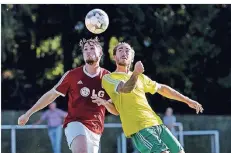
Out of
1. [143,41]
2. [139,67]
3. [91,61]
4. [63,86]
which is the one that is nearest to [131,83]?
[139,67]

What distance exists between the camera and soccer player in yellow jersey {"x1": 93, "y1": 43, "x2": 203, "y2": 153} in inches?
315

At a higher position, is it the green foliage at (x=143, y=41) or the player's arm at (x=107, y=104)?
the green foliage at (x=143, y=41)

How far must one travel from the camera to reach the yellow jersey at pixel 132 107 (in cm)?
814

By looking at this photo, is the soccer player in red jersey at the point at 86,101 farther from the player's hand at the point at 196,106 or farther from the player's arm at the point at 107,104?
the player's hand at the point at 196,106

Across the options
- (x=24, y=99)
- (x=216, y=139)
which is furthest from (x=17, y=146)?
(x=216, y=139)

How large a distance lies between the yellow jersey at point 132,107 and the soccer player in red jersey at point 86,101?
0.25 m

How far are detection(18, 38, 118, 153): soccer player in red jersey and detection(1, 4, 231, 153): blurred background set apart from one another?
12562 mm

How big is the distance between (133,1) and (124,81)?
13.4 metres

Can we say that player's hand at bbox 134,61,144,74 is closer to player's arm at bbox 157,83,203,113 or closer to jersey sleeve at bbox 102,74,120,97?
jersey sleeve at bbox 102,74,120,97

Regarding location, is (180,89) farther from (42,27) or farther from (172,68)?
(42,27)

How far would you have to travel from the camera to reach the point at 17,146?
1895 centimetres

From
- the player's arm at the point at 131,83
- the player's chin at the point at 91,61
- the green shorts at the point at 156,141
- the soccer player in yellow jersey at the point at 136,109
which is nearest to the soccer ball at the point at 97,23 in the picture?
the player's chin at the point at 91,61

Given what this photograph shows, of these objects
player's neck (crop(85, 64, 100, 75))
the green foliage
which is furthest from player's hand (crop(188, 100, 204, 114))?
the green foliage

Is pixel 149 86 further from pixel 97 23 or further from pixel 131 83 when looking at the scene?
pixel 97 23
